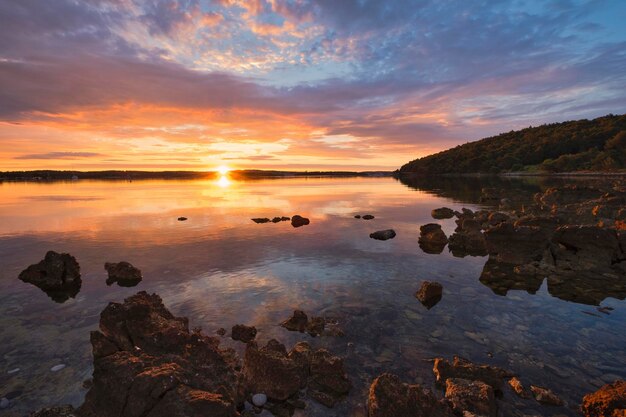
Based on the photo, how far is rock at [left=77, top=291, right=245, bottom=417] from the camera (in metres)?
7.33

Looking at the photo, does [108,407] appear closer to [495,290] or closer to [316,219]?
[495,290]

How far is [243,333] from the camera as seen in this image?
13781 millimetres

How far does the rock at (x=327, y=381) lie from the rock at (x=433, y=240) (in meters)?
19.9

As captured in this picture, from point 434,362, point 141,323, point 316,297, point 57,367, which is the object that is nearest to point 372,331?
point 434,362

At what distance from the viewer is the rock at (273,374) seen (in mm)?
9945

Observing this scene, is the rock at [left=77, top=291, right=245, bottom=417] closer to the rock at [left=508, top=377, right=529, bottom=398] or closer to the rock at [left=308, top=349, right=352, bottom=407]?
the rock at [left=308, top=349, right=352, bottom=407]

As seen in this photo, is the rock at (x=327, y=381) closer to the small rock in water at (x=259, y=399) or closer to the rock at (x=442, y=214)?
the small rock in water at (x=259, y=399)

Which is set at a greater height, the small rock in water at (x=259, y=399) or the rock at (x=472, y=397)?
the rock at (x=472, y=397)

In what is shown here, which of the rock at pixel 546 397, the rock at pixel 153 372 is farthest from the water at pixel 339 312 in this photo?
the rock at pixel 153 372

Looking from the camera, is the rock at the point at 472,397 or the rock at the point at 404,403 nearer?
the rock at the point at 404,403

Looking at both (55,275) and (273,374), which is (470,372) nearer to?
(273,374)

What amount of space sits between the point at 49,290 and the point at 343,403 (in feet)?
64.1

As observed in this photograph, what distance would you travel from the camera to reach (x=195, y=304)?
1738cm

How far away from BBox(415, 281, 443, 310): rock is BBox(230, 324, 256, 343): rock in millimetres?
8985
